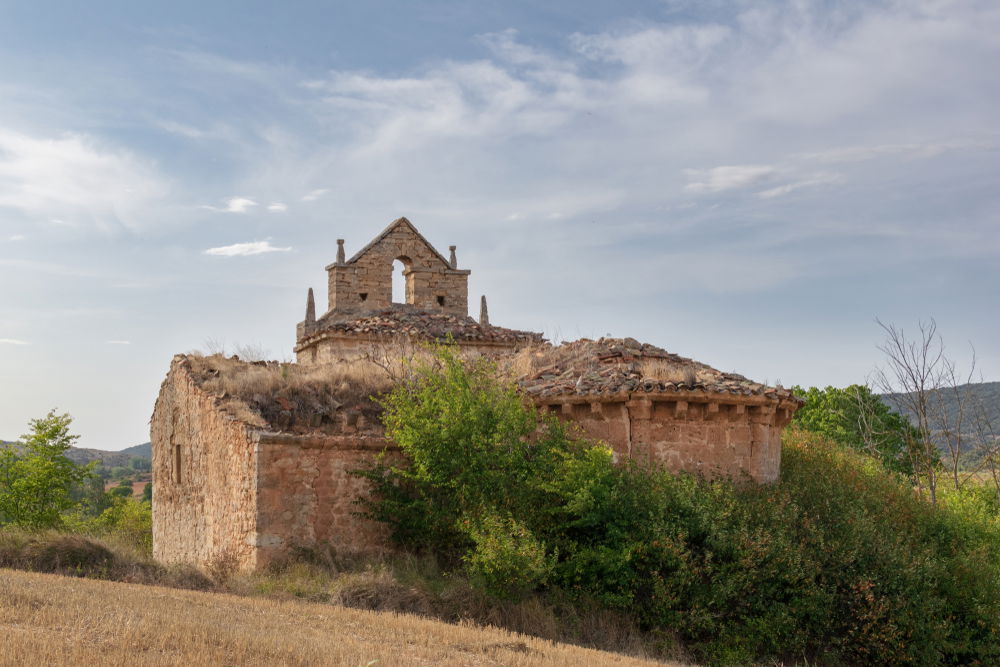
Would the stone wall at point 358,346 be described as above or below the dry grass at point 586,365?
above

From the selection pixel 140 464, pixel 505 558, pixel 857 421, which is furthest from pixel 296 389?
pixel 140 464

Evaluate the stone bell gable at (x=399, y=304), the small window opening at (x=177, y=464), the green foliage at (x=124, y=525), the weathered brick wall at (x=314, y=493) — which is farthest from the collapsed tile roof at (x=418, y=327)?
the weathered brick wall at (x=314, y=493)

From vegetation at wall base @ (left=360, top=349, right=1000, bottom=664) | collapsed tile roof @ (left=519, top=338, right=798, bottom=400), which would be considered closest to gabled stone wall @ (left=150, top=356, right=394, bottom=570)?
vegetation at wall base @ (left=360, top=349, right=1000, bottom=664)

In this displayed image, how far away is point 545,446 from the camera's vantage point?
13.5 meters

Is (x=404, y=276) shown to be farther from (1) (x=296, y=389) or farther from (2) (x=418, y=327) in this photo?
(1) (x=296, y=389)

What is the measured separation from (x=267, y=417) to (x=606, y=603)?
6.20 m

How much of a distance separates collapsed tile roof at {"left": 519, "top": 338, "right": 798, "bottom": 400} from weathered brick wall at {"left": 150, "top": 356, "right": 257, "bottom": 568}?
14.7 feet

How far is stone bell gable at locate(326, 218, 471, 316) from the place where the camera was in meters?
25.1

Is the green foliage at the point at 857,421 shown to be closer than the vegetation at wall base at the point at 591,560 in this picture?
No

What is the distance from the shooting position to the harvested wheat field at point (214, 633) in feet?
26.1

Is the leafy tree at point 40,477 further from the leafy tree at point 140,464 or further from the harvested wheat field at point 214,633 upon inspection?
the leafy tree at point 140,464

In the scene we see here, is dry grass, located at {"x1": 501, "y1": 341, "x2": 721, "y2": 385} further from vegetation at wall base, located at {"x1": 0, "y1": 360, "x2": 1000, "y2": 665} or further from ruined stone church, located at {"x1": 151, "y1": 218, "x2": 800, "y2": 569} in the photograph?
vegetation at wall base, located at {"x1": 0, "y1": 360, "x2": 1000, "y2": 665}

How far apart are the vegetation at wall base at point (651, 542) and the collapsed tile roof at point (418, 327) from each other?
283 inches

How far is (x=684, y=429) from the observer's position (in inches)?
562
